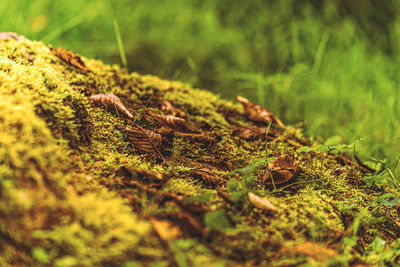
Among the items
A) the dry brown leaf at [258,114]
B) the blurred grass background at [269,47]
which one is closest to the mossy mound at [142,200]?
the dry brown leaf at [258,114]

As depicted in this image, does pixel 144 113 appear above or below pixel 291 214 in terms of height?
above

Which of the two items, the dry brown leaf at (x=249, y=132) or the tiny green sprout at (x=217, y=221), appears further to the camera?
the dry brown leaf at (x=249, y=132)

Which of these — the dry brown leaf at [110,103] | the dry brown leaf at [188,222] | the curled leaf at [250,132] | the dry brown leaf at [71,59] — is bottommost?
the curled leaf at [250,132]

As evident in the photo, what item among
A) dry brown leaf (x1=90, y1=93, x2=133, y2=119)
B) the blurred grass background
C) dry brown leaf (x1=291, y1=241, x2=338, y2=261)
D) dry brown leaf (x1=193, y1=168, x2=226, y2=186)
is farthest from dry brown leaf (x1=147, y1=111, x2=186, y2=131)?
the blurred grass background

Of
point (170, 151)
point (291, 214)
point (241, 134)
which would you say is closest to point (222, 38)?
point (241, 134)

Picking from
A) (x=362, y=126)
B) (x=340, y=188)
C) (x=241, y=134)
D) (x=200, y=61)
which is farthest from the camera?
(x=200, y=61)

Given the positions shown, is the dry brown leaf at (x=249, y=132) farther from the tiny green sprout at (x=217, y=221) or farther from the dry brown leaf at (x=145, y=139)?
the tiny green sprout at (x=217, y=221)

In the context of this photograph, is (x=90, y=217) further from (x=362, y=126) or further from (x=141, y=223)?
Result: (x=362, y=126)
